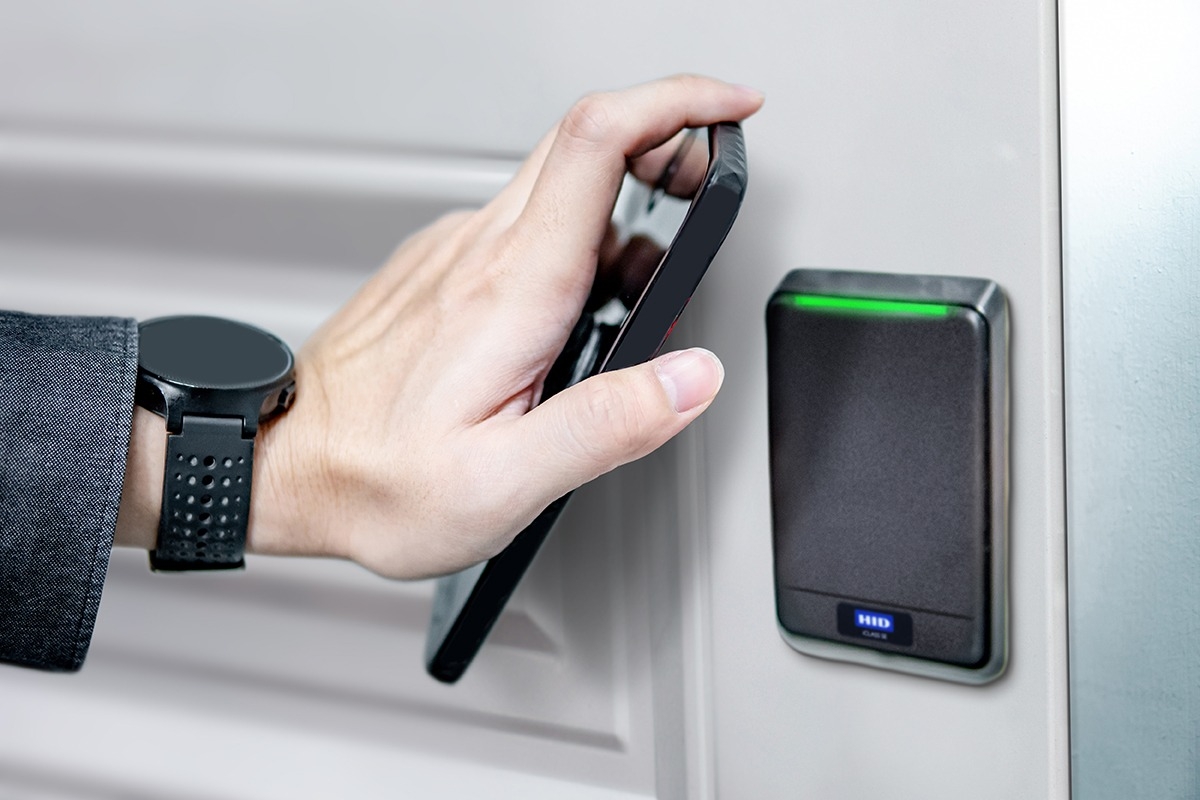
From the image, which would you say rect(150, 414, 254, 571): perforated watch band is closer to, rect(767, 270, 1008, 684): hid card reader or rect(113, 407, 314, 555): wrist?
rect(113, 407, 314, 555): wrist

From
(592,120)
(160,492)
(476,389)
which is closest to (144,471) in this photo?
(160,492)

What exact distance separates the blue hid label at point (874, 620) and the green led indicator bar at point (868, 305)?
0.14 m

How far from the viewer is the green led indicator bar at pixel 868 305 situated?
49 centimetres

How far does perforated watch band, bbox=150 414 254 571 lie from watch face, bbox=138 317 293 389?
0.02m

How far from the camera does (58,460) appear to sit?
0.57 meters

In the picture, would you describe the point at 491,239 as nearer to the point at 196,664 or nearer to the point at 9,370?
the point at 9,370

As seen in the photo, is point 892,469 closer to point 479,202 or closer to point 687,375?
point 687,375

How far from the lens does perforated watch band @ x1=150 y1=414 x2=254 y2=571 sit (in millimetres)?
597

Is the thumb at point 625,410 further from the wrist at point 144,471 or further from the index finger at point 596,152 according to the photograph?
the wrist at point 144,471

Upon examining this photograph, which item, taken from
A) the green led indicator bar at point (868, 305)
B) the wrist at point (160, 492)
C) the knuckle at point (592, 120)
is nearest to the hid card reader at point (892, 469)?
the green led indicator bar at point (868, 305)

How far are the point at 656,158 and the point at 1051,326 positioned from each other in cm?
19

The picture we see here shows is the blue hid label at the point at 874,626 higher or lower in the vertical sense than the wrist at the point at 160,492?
lower

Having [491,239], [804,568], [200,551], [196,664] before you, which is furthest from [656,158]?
[196,664]

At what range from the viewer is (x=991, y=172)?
0.47 metres
